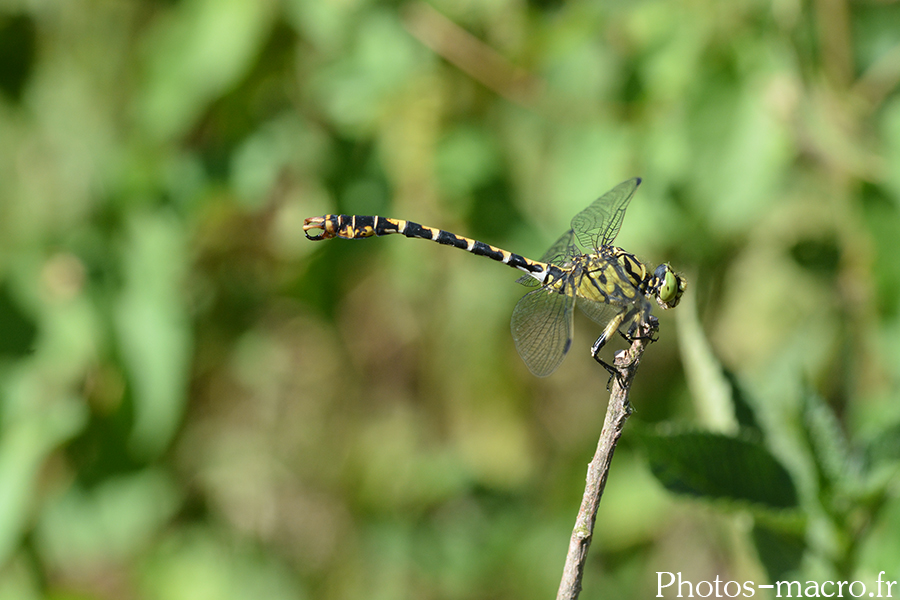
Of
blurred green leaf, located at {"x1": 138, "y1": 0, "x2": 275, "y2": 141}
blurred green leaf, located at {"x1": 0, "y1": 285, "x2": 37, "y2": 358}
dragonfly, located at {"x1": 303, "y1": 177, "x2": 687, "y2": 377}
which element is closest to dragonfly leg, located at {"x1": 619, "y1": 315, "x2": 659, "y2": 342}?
dragonfly, located at {"x1": 303, "y1": 177, "x2": 687, "y2": 377}

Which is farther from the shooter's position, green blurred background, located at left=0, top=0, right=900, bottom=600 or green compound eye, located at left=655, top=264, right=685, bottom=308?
green blurred background, located at left=0, top=0, right=900, bottom=600

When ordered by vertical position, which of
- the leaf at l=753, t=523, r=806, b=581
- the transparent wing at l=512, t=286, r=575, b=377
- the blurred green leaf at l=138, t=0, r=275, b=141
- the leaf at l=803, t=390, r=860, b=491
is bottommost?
the leaf at l=753, t=523, r=806, b=581

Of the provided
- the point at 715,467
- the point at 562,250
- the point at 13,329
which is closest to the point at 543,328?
the point at 562,250

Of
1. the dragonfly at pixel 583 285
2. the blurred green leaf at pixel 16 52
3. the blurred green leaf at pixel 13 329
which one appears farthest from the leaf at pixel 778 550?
the blurred green leaf at pixel 16 52

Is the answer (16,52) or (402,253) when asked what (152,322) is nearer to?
(402,253)

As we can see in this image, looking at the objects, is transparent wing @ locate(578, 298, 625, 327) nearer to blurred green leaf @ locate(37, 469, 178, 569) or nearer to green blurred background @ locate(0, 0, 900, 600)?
green blurred background @ locate(0, 0, 900, 600)

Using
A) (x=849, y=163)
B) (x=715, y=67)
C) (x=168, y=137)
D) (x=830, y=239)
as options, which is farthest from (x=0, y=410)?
(x=830, y=239)
